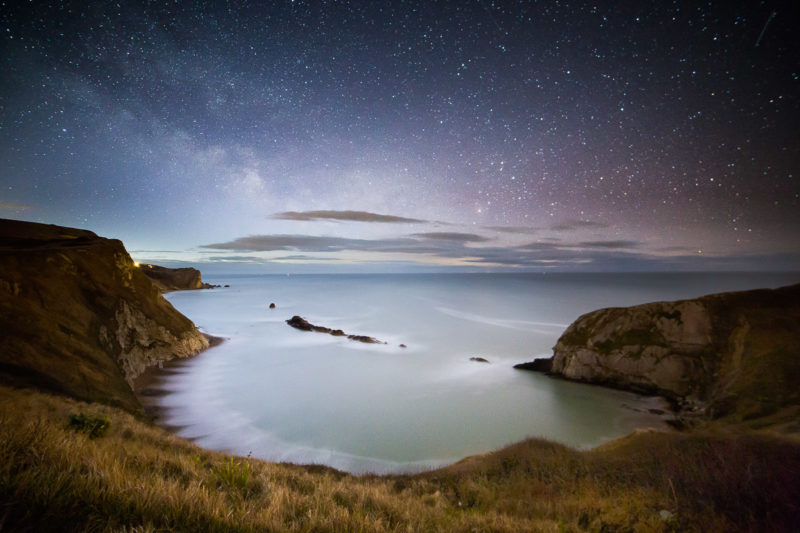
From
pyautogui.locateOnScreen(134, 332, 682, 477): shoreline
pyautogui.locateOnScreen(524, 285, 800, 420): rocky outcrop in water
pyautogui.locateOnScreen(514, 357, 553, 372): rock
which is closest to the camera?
pyautogui.locateOnScreen(134, 332, 682, 477): shoreline

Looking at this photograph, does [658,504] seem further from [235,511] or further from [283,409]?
[283,409]

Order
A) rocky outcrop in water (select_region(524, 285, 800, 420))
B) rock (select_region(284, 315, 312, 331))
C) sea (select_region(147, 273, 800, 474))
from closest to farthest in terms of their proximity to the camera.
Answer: rocky outcrop in water (select_region(524, 285, 800, 420)) < sea (select_region(147, 273, 800, 474)) < rock (select_region(284, 315, 312, 331))

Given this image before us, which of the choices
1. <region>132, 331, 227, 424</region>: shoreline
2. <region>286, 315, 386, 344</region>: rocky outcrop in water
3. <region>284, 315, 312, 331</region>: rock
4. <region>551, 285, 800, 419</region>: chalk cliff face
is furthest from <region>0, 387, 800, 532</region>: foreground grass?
<region>284, 315, 312, 331</region>: rock

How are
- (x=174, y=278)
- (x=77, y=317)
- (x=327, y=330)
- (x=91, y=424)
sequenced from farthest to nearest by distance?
(x=174, y=278) < (x=327, y=330) < (x=77, y=317) < (x=91, y=424)

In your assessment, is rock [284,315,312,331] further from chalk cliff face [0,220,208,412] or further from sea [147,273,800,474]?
chalk cliff face [0,220,208,412]

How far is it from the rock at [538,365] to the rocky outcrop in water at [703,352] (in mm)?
1262

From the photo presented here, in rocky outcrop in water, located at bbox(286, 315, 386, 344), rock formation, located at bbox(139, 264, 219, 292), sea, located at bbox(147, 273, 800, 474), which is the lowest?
sea, located at bbox(147, 273, 800, 474)

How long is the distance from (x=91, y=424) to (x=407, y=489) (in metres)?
6.50

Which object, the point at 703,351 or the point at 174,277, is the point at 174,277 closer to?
the point at 174,277

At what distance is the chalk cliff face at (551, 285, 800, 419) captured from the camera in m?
10.8

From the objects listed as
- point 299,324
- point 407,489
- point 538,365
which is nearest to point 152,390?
point 407,489

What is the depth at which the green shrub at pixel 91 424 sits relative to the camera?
582 centimetres

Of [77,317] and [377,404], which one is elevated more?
[77,317]

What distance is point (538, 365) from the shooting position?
20141mm
